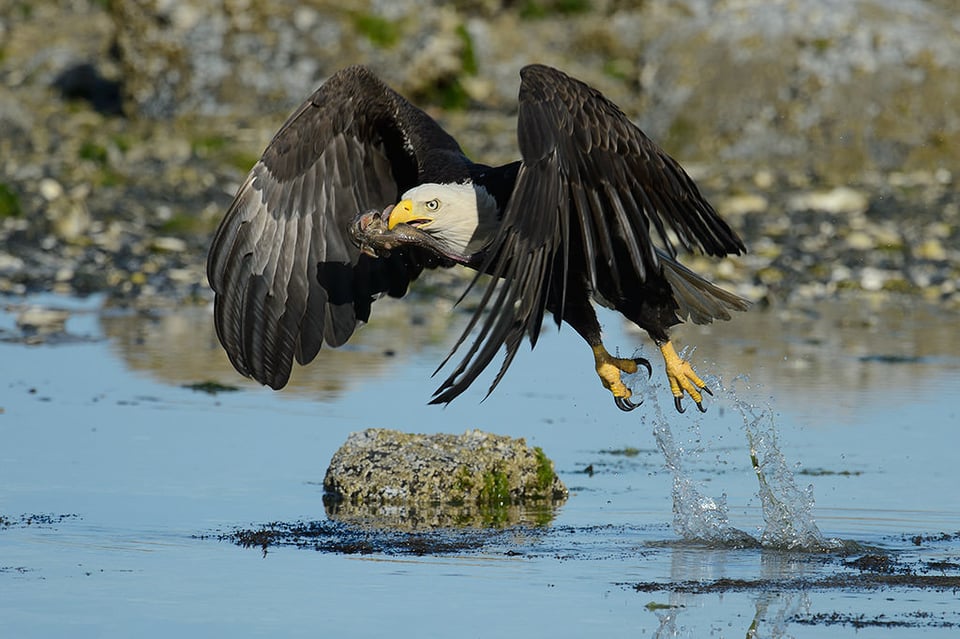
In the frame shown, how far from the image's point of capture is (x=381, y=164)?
278 inches

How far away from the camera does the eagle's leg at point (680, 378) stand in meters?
6.41

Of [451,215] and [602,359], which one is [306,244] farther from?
[602,359]

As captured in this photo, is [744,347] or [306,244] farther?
[744,347]

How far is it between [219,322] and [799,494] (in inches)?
95.5

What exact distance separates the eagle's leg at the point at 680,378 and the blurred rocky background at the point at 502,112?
5066 mm

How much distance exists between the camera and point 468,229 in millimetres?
6082

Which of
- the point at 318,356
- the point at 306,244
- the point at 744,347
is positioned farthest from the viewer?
the point at 318,356

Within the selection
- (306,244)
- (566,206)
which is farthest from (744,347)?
(566,206)

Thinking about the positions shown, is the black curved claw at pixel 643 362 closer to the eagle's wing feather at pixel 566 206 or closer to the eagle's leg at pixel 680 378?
the eagle's leg at pixel 680 378

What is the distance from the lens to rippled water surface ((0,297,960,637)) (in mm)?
4777

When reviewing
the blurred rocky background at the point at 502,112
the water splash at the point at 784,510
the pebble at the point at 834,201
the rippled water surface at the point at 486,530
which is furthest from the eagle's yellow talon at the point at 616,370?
the pebble at the point at 834,201

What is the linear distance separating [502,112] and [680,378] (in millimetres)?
10388

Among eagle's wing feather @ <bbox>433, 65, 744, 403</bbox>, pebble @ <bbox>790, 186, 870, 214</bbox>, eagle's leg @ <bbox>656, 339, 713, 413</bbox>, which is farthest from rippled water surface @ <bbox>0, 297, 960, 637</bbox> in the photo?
pebble @ <bbox>790, 186, 870, 214</bbox>

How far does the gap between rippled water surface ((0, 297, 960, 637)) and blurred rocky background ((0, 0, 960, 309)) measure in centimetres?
166
